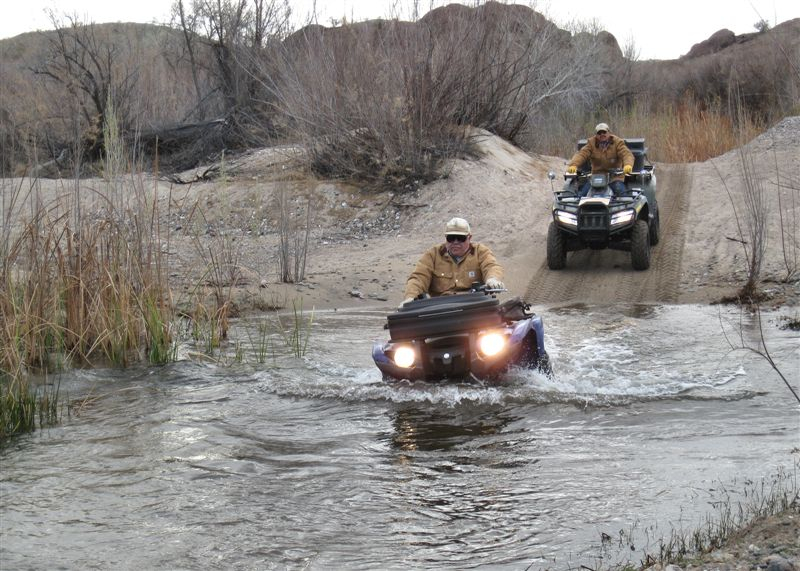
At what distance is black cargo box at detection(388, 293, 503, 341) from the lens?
24.6 ft

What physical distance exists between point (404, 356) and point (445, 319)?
490mm

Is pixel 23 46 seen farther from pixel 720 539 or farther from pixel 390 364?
pixel 720 539

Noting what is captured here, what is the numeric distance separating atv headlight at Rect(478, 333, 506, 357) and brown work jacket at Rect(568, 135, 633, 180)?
23.2ft

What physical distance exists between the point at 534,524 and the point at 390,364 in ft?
9.05

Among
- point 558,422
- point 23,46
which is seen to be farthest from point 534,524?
point 23,46

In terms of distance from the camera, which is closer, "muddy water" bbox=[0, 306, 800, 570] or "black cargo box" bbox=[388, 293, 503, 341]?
"muddy water" bbox=[0, 306, 800, 570]

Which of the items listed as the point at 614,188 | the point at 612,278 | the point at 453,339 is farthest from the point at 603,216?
the point at 453,339

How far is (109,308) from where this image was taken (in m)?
8.66

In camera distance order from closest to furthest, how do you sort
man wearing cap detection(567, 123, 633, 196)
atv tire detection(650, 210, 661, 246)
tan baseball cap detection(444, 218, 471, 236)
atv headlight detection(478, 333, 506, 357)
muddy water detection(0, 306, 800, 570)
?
muddy water detection(0, 306, 800, 570) → atv headlight detection(478, 333, 506, 357) → tan baseball cap detection(444, 218, 471, 236) → man wearing cap detection(567, 123, 633, 196) → atv tire detection(650, 210, 661, 246)

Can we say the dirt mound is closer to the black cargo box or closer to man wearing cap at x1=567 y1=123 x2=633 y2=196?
man wearing cap at x1=567 y1=123 x2=633 y2=196

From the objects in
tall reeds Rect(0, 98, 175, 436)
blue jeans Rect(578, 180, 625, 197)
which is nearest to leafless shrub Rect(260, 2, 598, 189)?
blue jeans Rect(578, 180, 625, 197)

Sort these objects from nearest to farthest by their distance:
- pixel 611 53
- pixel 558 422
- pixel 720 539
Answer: pixel 720 539
pixel 558 422
pixel 611 53

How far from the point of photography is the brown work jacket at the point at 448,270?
9.00 metres

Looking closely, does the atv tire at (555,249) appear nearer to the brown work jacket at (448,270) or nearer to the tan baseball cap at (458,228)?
Answer: the brown work jacket at (448,270)
